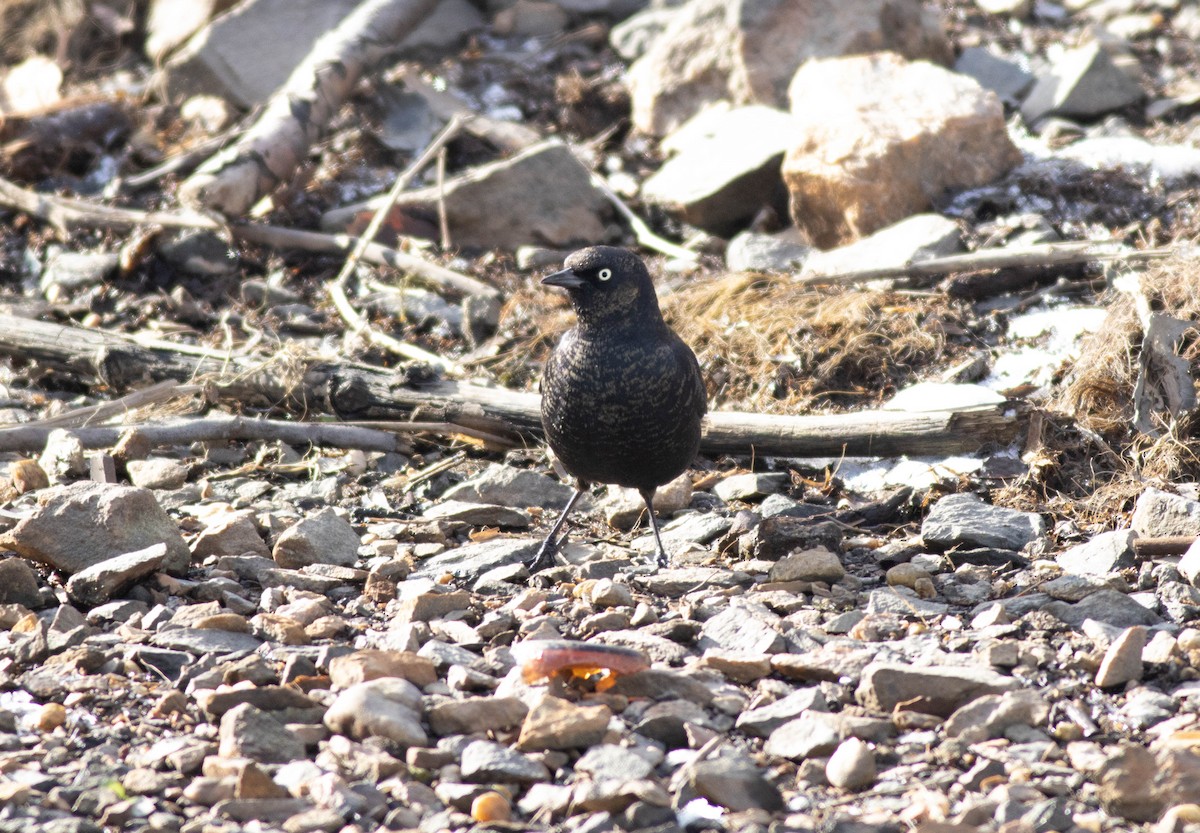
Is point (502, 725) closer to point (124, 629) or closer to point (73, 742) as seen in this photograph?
point (73, 742)

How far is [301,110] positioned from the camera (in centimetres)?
841

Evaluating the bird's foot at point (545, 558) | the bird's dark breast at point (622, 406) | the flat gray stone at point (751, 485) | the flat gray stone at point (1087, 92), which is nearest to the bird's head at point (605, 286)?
the bird's dark breast at point (622, 406)

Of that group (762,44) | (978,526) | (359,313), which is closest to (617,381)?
(978,526)

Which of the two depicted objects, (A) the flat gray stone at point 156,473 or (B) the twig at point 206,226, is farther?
(B) the twig at point 206,226

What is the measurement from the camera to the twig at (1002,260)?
6336 mm

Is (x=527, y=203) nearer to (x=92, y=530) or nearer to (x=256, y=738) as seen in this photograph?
(x=92, y=530)

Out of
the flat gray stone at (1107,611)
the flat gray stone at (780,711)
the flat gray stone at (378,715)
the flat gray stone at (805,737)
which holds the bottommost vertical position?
the flat gray stone at (1107,611)

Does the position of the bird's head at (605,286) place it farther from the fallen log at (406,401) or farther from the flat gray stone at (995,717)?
the flat gray stone at (995,717)

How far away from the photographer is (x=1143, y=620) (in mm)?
3969

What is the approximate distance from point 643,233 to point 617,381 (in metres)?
3.23

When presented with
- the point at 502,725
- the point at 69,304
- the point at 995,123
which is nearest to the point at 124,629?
the point at 502,725

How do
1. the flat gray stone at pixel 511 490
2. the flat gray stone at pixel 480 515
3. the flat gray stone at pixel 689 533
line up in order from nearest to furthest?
1. the flat gray stone at pixel 689 533
2. the flat gray stone at pixel 480 515
3. the flat gray stone at pixel 511 490

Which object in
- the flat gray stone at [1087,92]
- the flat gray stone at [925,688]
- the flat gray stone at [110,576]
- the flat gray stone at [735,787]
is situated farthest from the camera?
the flat gray stone at [1087,92]

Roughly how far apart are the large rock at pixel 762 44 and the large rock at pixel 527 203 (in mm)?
1265
